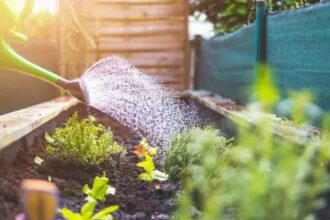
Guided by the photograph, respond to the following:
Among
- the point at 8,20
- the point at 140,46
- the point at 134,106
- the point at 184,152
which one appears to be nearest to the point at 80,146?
the point at 184,152

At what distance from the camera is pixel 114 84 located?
14.6 ft

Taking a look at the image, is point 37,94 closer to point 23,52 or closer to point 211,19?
point 23,52

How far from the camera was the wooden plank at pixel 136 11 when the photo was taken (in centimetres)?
786

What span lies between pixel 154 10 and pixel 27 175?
5.89 m

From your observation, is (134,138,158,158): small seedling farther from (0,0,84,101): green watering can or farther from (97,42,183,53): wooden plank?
(97,42,183,53): wooden plank

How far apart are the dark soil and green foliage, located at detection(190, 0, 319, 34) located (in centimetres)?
279

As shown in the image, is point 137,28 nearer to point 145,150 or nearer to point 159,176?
point 145,150

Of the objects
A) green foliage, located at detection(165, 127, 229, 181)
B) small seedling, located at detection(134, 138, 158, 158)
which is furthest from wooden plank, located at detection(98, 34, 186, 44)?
green foliage, located at detection(165, 127, 229, 181)

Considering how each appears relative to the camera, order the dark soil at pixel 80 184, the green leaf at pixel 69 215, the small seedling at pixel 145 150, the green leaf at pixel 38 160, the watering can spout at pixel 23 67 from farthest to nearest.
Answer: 1. the small seedling at pixel 145 150
2. the watering can spout at pixel 23 67
3. the green leaf at pixel 38 160
4. the dark soil at pixel 80 184
5. the green leaf at pixel 69 215

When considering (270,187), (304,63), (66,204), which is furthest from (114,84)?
(270,187)

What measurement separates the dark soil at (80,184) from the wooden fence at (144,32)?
4.69 meters

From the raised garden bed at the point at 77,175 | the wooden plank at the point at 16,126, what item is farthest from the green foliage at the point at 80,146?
the wooden plank at the point at 16,126

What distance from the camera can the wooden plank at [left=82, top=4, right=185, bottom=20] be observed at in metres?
7.86

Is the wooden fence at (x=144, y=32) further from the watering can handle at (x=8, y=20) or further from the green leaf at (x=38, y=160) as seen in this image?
the green leaf at (x=38, y=160)
